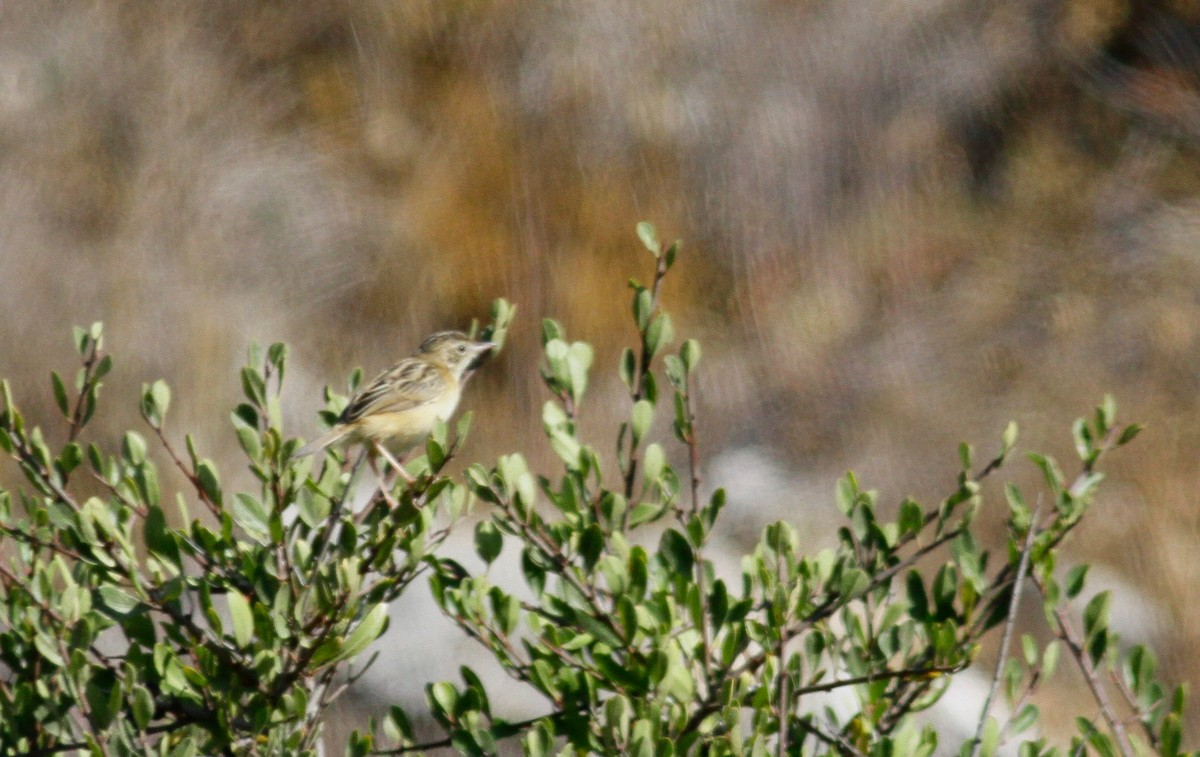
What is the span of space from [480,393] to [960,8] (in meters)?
2.71

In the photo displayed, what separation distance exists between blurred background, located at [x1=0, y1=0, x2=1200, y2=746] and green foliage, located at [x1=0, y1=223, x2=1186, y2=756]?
10.3ft

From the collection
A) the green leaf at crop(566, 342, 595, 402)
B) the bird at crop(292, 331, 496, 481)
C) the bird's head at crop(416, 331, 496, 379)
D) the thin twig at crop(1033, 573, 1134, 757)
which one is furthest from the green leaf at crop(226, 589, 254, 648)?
the bird's head at crop(416, 331, 496, 379)

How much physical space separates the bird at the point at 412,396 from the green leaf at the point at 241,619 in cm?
146

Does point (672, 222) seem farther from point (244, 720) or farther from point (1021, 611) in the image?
point (244, 720)

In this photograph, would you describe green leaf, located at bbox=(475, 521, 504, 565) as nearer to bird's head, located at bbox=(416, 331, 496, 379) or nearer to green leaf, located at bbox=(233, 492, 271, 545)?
green leaf, located at bbox=(233, 492, 271, 545)

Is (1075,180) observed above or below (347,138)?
below

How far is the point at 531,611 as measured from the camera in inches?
96.3

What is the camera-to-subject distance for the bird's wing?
13.0 feet

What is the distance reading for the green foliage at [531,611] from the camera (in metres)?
2.23

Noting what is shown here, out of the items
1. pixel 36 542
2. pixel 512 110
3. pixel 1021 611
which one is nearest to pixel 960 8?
pixel 512 110

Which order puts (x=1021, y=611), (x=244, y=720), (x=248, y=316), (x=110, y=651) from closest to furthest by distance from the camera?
(x=244, y=720), (x=110, y=651), (x=1021, y=611), (x=248, y=316)

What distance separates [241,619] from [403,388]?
80.9 inches

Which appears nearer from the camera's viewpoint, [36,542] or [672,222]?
[36,542]

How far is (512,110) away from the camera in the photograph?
20.3ft
